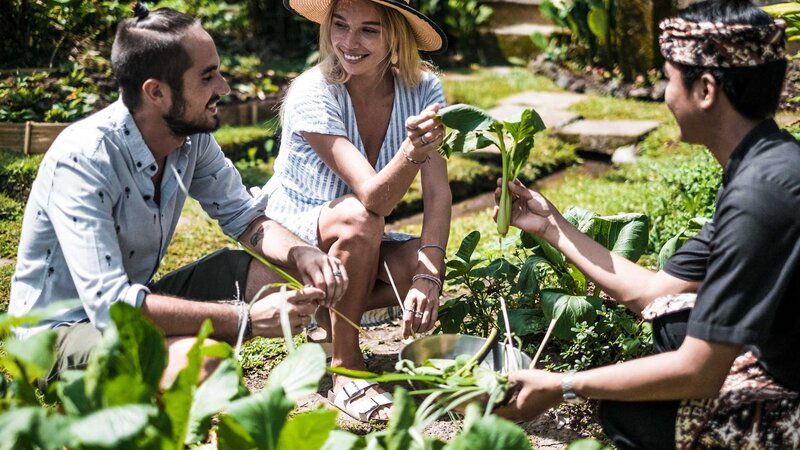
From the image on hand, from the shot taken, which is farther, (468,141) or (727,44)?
(468,141)

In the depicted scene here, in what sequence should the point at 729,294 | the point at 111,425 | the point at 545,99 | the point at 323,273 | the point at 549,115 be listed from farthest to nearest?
the point at 545,99 → the point at 549,115 → the point at 323,273 → the point at 729,294 → the point at 111,425

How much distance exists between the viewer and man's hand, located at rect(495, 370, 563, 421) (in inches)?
93.4

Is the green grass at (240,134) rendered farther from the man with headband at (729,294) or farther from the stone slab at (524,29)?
the man with headband at (729,294)

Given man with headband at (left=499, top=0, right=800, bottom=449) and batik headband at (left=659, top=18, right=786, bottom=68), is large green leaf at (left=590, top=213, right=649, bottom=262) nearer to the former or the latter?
man with headband at (left=499, top=0, right=800, bottom=449)

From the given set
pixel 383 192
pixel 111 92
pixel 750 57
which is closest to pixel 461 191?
A: pixel 111 92

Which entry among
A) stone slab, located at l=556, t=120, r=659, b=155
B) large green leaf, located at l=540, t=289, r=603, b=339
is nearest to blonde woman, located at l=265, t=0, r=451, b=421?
large green leaf, located at l=540, t=289, r=603, b=339

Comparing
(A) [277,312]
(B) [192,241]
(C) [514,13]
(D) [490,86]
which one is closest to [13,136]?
(B) [192,241]

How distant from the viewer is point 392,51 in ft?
11.8

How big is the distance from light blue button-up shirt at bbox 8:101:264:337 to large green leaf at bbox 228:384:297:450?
0.90 metres

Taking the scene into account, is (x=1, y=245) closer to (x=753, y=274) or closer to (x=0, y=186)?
(x=0, y=186)

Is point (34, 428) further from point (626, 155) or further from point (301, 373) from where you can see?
point (626, 155)

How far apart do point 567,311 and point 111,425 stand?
1824mm

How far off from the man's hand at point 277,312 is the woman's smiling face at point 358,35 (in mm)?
999

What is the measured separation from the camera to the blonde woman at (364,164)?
10.7 ft
